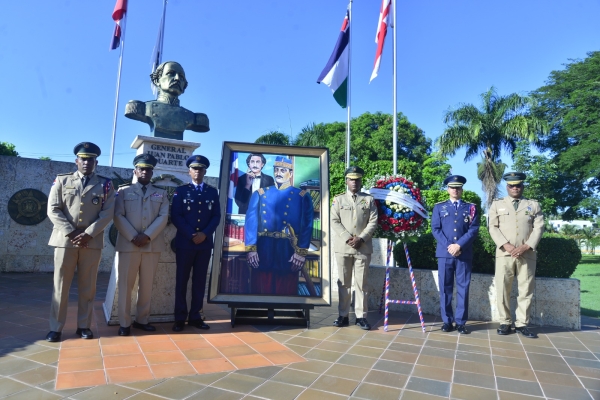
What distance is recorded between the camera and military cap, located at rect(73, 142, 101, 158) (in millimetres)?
4059

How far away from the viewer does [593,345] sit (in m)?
4.46

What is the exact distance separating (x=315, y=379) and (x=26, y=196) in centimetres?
807

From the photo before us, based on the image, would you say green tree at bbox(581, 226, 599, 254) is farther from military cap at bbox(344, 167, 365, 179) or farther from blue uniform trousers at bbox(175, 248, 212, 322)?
blue uniform trousers at bbox(175, 248, 212, 322)

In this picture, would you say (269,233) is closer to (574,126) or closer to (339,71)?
(339,71)

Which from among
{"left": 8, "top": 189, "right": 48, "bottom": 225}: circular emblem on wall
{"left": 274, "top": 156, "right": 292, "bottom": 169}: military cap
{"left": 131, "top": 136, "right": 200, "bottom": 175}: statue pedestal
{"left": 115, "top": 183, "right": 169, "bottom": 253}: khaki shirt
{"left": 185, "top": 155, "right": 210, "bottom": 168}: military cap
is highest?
{"left": 131, "top": 136, "right": 200, "bottom": 175}: statue pedestal

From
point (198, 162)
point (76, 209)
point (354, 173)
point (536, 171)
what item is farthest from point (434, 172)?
point (76, 209)

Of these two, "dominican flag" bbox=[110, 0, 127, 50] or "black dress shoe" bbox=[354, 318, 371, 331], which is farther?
"dominican flag" bbox=[110, 0, 127, 50]

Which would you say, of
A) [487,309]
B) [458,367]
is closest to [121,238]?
[458,367]

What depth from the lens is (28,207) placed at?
848cm

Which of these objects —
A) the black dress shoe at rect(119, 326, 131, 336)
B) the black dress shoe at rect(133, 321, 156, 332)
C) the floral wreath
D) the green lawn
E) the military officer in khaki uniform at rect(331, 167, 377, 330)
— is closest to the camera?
the black dress shoe at rect(119, 326, 131, 336)

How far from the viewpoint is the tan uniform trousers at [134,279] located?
13.9 ft

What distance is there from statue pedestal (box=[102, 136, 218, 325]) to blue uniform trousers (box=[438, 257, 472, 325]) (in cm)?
310

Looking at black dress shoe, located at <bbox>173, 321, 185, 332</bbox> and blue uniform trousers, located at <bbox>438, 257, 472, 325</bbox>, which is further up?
blue uniform trousers, located at <bbox>438, 257, 472, 325</bbox>

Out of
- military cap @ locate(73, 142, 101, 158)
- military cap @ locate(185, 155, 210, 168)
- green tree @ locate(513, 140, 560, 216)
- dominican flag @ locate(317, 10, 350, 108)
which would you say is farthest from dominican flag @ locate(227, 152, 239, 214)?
green tree @ locate(513, 140, 560, 216)
